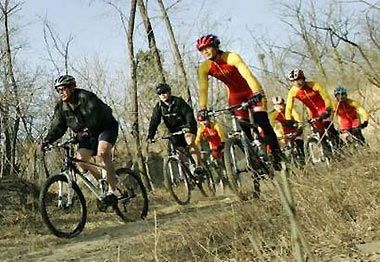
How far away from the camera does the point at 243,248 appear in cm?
340

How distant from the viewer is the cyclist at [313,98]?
30.3 ft

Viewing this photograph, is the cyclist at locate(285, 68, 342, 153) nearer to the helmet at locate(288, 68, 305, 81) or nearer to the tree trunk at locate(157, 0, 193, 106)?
the helmet at locate(288, 68, 305, 81)

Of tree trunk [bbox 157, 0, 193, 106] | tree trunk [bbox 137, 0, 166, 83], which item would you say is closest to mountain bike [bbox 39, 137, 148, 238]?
tree trunk [bbox 137, 0, 166, 83]

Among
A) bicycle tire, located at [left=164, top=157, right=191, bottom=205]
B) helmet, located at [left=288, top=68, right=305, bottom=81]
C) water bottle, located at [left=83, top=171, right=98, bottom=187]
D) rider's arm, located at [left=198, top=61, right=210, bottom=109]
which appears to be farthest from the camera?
bicycle tire, located at [left=164, top=157, right=191, bottom=205]

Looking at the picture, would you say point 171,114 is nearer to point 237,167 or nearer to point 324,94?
point 324,94

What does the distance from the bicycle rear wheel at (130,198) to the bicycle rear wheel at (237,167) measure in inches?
66.9

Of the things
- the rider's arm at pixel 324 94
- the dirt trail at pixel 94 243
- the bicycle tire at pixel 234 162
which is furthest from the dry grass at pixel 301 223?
the rider's arm at pixel 324 94

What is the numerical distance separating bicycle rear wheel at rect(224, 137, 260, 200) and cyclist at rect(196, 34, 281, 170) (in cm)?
40

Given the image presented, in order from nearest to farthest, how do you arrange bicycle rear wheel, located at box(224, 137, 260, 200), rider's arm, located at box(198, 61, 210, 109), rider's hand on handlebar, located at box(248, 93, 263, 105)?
bicycle rear wheel, located at box(224, 137, 260, 200) < rider's hand on handlebar, located at box(248, 93, 263, 105) < rider's arm, located at box(198, 61, 210, 109)

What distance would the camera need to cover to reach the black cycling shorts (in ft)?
22.4

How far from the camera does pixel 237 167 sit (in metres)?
6.62

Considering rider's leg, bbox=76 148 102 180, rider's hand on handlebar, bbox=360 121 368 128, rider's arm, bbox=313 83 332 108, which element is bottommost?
rider's leg, bbox=76 148 102 180

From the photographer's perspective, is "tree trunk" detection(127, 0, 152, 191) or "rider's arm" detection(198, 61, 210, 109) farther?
"tree trunk" detection(127, 0, 152, 191)

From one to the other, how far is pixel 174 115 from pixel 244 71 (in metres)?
2.81
